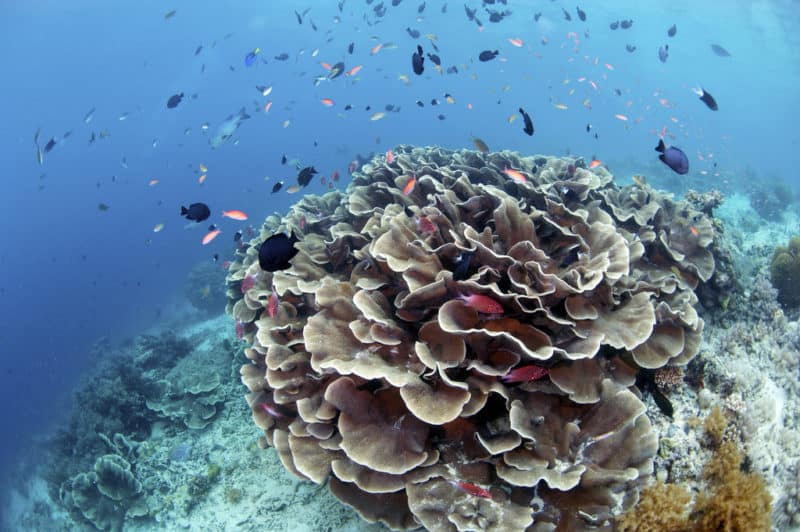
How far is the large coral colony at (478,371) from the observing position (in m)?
3.13

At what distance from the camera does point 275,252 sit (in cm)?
342

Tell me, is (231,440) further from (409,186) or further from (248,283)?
(409,186)

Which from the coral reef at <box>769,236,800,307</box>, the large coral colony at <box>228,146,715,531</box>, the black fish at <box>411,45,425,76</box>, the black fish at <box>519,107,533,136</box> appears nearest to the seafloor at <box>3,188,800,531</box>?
the coral reef at <box>769,236,800,307</box>

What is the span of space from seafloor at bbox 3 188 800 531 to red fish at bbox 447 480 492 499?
4.85 ft

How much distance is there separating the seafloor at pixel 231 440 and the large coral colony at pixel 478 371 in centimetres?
87

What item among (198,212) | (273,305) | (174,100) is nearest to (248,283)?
(273,305)

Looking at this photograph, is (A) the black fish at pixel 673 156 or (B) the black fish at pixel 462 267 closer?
(B) the black fish at pixel 462 267

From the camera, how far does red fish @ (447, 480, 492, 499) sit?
3.05m

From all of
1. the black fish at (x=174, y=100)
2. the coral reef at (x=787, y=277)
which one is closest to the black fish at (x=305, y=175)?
the black fish at (x=174, y=100)

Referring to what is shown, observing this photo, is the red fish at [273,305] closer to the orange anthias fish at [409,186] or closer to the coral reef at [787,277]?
the orange anthias fish at [409,186]

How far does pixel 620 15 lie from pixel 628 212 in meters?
68.5

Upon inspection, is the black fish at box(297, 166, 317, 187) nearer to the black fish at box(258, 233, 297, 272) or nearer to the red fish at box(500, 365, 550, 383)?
the black fish at box(258, 233, 297, 272)

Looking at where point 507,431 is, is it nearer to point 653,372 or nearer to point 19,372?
point 653,372

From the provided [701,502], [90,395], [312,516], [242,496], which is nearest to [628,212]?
[701,502]
